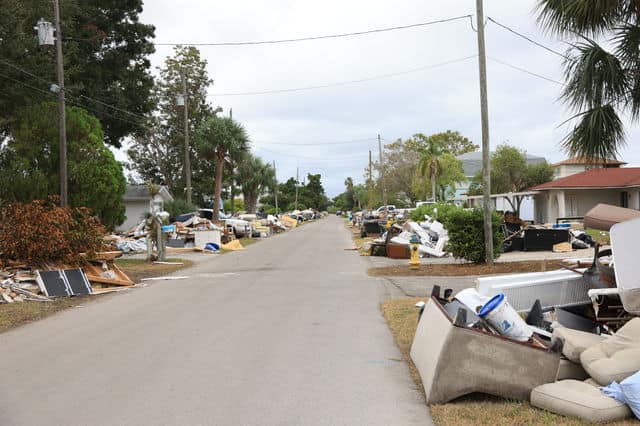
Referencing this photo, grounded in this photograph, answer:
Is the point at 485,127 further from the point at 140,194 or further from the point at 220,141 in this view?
the point at 140,194

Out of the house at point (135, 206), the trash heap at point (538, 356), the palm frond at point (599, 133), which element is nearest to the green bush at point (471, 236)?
the palm frond at point (599, 133)

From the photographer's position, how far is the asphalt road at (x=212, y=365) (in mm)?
5430

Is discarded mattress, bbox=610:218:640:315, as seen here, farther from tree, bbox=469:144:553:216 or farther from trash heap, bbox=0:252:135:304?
tree, bbox=469:144:553:216

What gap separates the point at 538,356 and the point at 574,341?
76 cm

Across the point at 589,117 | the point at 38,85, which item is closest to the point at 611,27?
the point at 589,117

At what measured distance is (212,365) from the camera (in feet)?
23.3

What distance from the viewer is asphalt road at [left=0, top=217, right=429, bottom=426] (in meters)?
5.43

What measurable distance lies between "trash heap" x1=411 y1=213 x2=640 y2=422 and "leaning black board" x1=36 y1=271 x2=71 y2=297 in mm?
9435

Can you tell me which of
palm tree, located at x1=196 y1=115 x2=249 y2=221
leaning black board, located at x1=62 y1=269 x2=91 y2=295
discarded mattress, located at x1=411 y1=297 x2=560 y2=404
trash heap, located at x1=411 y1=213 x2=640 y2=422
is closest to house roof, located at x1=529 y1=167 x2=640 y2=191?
palm tree, located at x1=196 y1=115 x2=249 y2=221

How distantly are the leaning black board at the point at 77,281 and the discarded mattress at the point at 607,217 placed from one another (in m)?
10.7

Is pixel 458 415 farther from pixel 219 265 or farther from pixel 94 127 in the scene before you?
pixel 94 127

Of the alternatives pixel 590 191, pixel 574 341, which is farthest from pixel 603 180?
pixel 574 341

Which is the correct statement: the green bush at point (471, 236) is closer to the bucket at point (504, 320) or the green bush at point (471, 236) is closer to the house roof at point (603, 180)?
the bucket at point (504, 320)

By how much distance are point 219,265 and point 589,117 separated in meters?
13.3
